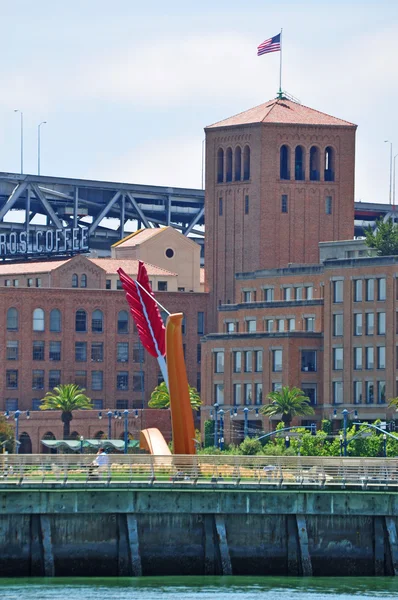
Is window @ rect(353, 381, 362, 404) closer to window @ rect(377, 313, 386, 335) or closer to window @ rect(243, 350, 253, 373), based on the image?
window @ rect(377, 313, 386, 335)

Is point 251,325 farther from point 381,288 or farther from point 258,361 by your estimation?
point 381,288

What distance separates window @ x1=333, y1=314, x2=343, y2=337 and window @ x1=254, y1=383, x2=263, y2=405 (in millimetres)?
9525

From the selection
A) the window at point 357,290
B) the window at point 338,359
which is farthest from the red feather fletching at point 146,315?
the window at point 338,359

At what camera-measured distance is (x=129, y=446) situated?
617ft

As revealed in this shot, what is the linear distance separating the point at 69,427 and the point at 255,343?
23.5 m

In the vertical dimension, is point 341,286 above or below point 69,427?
above

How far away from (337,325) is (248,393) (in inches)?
482

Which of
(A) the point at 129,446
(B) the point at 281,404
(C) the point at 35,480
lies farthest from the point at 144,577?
(A) the point at 129,446

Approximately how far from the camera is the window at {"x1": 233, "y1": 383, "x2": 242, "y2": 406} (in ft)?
614

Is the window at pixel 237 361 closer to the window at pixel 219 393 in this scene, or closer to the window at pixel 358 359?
the window at pixel 219 393

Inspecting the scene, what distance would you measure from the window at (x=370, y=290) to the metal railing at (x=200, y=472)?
80128mm

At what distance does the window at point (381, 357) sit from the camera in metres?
174

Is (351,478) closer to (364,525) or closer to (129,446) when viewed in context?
(364,525)

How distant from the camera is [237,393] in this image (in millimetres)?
187750
